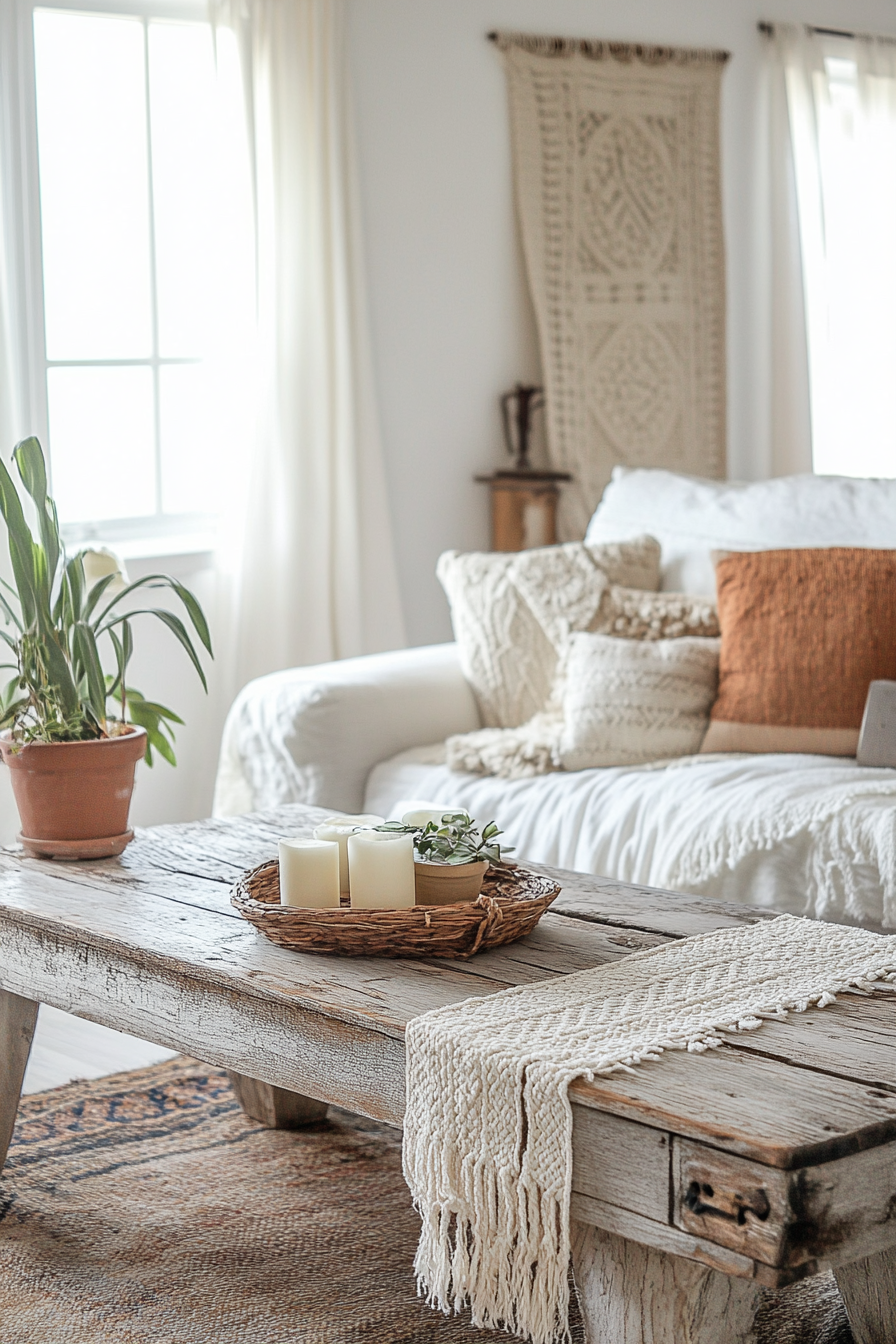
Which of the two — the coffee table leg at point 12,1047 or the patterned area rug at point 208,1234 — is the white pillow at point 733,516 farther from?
the coffee table leg at point 12,1047

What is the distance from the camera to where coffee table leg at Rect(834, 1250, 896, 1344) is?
1.54 metres

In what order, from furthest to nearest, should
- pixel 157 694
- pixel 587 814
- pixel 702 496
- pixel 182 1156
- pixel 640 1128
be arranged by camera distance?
pixel 157 694, pixel 702 496, pixel 587 814, pixel 182 1156, pixel 640 1128

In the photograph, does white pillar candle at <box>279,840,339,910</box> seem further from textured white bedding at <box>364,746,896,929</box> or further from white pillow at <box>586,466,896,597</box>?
white pillow at <box>586,466,896,597</box>

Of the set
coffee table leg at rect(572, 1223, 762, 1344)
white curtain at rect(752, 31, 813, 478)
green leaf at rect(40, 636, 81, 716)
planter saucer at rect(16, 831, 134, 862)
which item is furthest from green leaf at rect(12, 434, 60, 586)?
white curtain at rect(752, 31, 813, 478)

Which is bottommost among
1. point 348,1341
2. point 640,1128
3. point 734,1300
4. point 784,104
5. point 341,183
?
point 348,1341

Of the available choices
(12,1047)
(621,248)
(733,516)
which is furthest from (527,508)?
(12,1047)

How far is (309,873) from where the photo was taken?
5.46ft

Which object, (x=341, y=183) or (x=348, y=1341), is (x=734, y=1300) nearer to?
(x=348, y=1341)

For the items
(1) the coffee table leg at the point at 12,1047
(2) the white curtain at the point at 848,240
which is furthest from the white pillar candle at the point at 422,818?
(2) the white curtain at the point at 848,240

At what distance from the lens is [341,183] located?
3781 millimetres

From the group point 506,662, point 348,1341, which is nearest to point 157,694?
point 506,662

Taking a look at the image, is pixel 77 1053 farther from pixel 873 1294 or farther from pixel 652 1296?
pixel 652 1296

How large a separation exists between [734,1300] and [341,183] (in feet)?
10.1

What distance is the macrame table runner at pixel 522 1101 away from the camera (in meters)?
1.24
